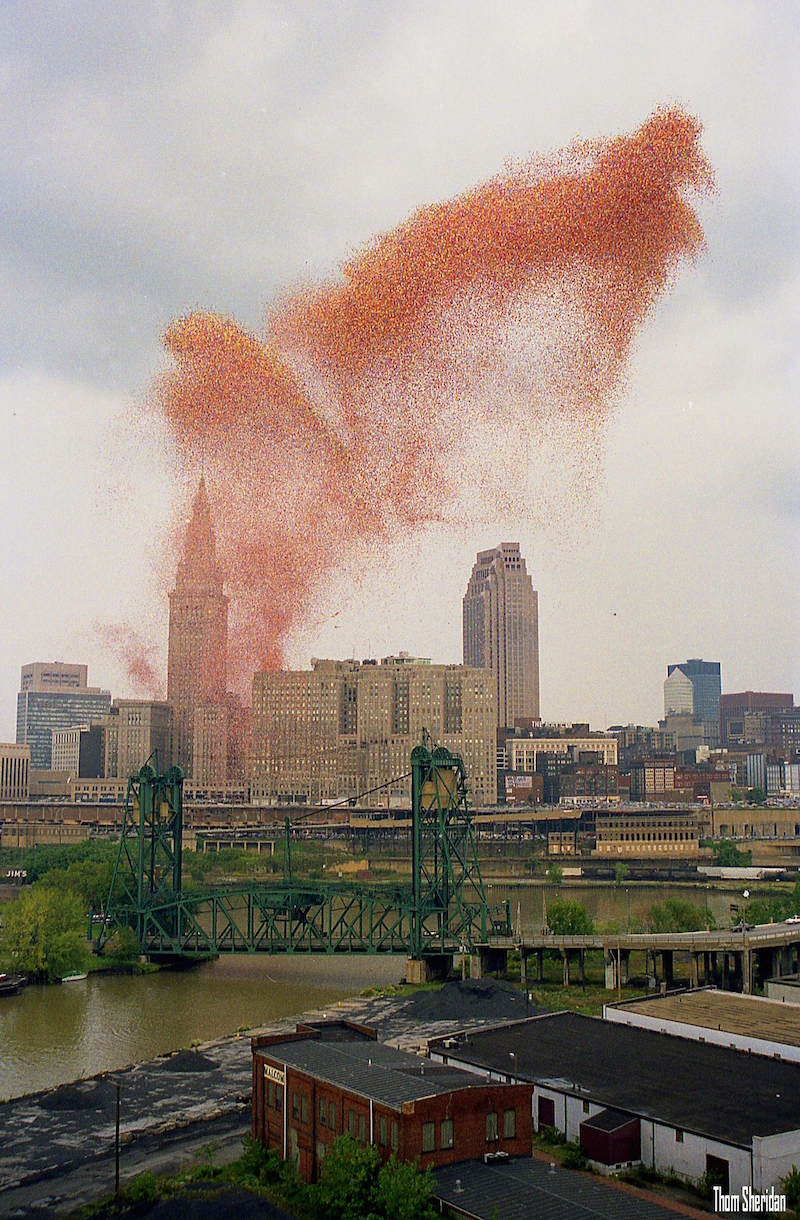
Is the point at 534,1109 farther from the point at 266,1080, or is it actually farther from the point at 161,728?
the point at 161,728

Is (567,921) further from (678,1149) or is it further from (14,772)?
(14,772)

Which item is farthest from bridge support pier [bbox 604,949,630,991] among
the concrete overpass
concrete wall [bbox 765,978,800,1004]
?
concrete wall [bbox 765,978,800,1004]

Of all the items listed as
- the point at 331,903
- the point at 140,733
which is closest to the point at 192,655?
the point at 140,733

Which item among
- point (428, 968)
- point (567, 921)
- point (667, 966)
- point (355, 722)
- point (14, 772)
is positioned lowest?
point (428, 968)

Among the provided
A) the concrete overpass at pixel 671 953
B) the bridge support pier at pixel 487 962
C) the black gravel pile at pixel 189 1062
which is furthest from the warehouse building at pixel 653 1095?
the bridge support pier at pixel 487 962

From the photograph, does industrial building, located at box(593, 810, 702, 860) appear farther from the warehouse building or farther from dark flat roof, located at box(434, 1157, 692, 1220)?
dark flat roof, located at box(434, 1157, 692, 1220)

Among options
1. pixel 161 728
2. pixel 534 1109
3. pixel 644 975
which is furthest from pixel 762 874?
pixel 161 728
